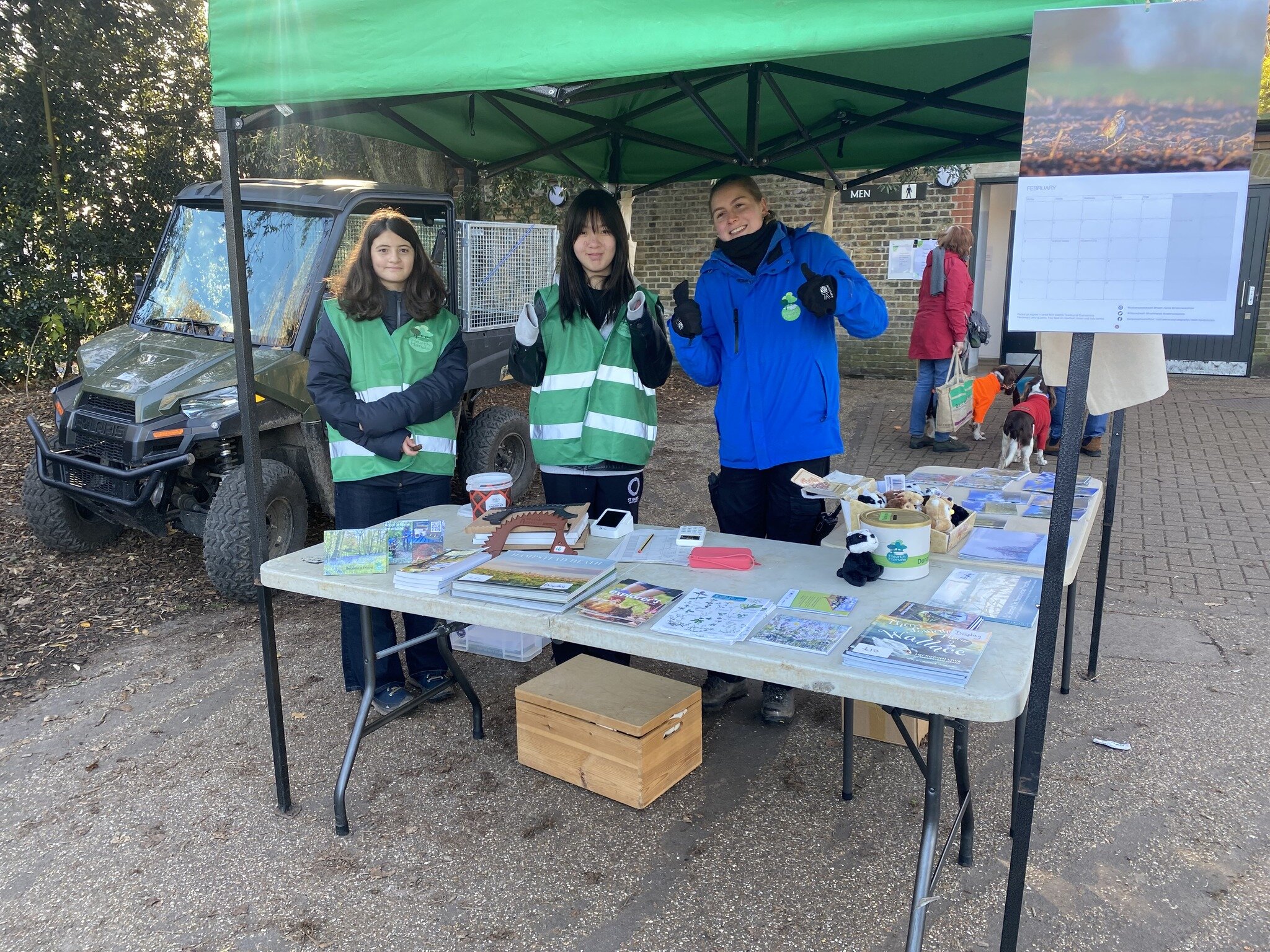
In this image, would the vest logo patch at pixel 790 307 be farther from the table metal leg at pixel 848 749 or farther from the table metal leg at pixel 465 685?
the table metal leg at pixel 465 685

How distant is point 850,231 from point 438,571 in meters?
11.1

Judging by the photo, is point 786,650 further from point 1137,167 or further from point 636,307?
point 636,307

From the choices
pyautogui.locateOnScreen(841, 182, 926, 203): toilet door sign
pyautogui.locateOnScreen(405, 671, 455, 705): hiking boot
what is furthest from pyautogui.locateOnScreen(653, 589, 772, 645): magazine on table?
pyautogui.locateOnScreen(841, 182, 926, 203): toilet door sign

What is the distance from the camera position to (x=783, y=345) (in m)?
3.24

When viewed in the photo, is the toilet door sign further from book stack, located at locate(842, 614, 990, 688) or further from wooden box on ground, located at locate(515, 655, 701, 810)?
book stack, located at locate(842, 614, 990, 688)

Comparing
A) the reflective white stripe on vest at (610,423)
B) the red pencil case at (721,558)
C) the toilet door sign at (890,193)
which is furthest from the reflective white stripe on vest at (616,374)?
the toilet door sign at (890,193)

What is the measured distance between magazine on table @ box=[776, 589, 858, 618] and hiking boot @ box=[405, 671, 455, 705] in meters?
1.85

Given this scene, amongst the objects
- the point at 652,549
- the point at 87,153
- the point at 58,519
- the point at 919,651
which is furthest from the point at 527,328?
the point at 87,153

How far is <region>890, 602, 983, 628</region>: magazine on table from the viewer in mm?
2125

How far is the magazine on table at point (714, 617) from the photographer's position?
2123 mm

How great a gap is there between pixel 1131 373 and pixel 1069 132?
88cm

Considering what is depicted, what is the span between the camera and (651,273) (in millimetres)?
13625

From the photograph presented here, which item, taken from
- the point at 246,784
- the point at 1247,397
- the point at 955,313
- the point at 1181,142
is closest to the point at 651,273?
the point at 955,313

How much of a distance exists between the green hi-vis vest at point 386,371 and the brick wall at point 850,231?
857 cm
